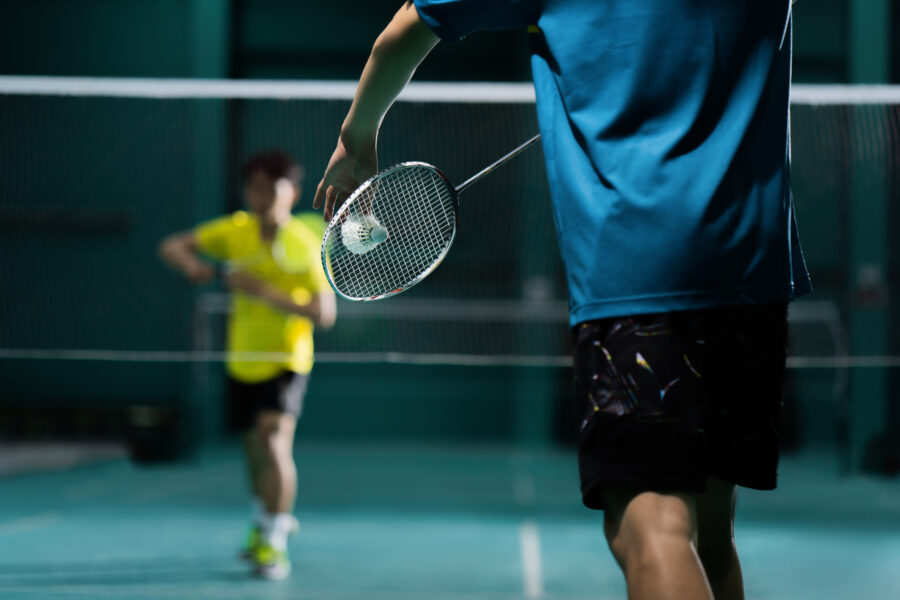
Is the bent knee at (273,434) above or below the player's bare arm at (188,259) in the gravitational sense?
below

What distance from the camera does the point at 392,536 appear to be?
496cm

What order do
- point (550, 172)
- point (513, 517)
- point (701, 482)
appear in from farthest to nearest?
point (513, 517) → point (550, 172) → point (701, 482)

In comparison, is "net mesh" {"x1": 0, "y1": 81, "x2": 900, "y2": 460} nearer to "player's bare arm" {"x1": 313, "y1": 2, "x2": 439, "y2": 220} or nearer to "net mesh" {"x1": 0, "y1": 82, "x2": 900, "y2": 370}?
"net mesh" {"x1": 0, "y1": 82, "x2": 900, "y2": 370}

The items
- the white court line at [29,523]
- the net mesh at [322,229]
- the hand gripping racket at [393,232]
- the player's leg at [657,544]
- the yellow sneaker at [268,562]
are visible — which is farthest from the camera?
the net mesh at [322,229]

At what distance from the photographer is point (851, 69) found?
8766 millimetres

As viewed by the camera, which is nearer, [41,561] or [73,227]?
[41,561]

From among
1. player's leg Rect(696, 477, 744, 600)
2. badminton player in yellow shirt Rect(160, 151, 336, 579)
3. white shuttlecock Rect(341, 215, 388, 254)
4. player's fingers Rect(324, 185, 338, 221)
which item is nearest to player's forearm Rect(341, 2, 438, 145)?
player's fingers Rect(324, 185, 338, 221)

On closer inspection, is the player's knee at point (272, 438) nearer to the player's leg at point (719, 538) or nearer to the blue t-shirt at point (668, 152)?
the player's leg at point (719, 538)

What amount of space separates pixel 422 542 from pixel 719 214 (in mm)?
3727

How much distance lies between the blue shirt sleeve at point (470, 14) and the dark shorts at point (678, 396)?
1.51 feet

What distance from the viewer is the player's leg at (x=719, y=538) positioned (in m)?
1.57

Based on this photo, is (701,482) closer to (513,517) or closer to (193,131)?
→ (513,517)

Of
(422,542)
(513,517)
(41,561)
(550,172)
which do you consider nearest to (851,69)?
(513,517)

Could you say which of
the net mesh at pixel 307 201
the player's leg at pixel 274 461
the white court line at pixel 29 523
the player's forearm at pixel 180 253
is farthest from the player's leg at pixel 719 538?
the net mesh at pixel 307 201
